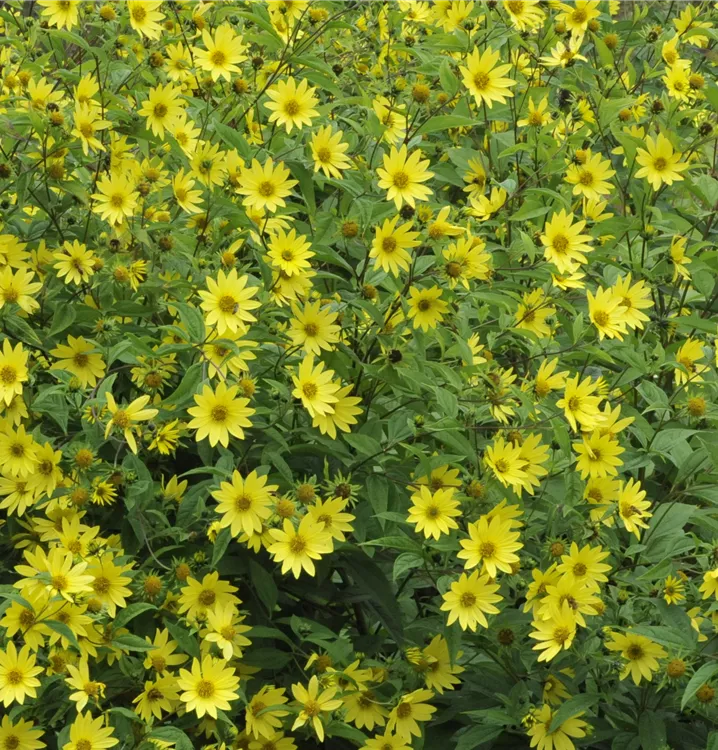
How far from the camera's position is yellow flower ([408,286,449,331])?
2154mm

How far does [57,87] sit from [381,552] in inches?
62.5

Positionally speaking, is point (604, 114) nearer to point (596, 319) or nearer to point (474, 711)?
point (596, 319)

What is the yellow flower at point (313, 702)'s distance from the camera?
6.61ft

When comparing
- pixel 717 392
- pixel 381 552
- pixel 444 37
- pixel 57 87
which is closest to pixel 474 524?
pixel 381 552

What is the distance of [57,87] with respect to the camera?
3010 millimetres

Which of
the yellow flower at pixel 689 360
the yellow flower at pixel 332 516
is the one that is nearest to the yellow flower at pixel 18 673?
the yellow flower at pixel 332 516

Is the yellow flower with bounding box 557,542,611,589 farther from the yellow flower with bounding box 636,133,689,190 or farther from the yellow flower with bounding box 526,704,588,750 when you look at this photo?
the yellow flower with bounding box 636,133,689,190

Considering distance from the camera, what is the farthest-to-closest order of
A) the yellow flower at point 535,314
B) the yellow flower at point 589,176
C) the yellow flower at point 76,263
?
the yellow flower at point 589,176
the yellow flower at point 535,314
the yellow flower at point 76,263

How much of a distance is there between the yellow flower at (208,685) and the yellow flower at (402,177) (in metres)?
0.91

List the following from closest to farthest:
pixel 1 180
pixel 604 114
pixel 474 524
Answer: pixel 474 524, pixel 1 180, pixel 604 114

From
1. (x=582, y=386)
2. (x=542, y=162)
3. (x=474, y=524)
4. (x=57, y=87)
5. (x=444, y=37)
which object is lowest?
(x=474, y=524)

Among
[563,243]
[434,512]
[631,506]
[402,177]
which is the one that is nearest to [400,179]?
[402,177]

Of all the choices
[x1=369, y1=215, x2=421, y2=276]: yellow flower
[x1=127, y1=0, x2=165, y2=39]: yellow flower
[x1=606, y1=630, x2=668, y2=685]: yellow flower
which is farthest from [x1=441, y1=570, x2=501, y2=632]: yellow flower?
[x1=127, y1=0, x2=165, y2=39]: yellow flower

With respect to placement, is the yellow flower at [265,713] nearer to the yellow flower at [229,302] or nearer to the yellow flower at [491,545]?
the yellow flower at [491,545]
